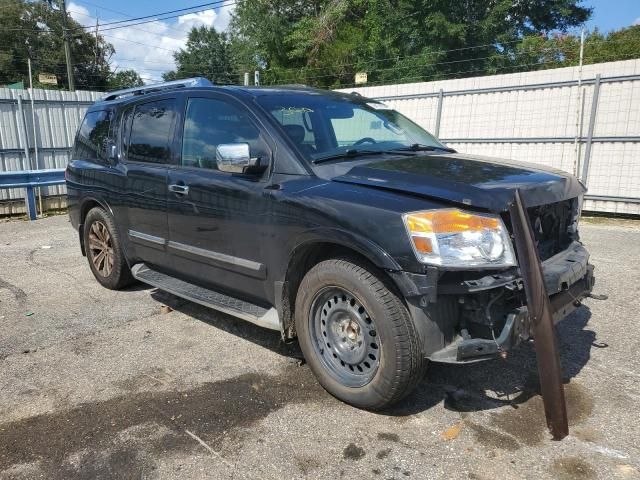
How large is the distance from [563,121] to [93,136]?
28.1 ft

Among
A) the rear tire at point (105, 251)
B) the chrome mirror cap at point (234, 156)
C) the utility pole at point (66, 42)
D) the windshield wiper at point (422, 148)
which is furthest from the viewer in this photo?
the utility pole at point (66, 42)

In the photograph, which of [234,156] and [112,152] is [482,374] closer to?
[234,156]

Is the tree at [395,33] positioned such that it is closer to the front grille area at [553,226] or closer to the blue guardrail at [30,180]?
the blue guardrail at [30,180]

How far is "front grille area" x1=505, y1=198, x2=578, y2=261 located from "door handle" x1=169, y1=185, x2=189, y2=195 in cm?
247

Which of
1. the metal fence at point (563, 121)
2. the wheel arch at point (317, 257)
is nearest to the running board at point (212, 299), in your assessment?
the wheel arch at point (317, 257)

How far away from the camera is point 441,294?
8.66 feet

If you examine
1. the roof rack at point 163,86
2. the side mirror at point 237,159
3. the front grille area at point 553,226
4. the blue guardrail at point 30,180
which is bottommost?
the blue guardrail at point 30,180

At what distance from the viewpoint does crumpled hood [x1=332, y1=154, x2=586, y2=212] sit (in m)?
2.75

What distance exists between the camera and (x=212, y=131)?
3938mm

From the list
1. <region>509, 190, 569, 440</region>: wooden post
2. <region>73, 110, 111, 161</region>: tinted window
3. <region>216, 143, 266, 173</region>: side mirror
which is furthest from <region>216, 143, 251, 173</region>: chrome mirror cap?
<region>73, 110, 111, 161</region>: tinted window

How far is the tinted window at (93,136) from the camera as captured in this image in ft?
17.2

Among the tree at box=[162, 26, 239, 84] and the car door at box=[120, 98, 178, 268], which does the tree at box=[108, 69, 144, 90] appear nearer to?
the tree at box=[162, 26, 239, 84]

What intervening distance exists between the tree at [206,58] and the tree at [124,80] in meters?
4.78

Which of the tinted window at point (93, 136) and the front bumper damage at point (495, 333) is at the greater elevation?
the tinted window at point (93, 136)
